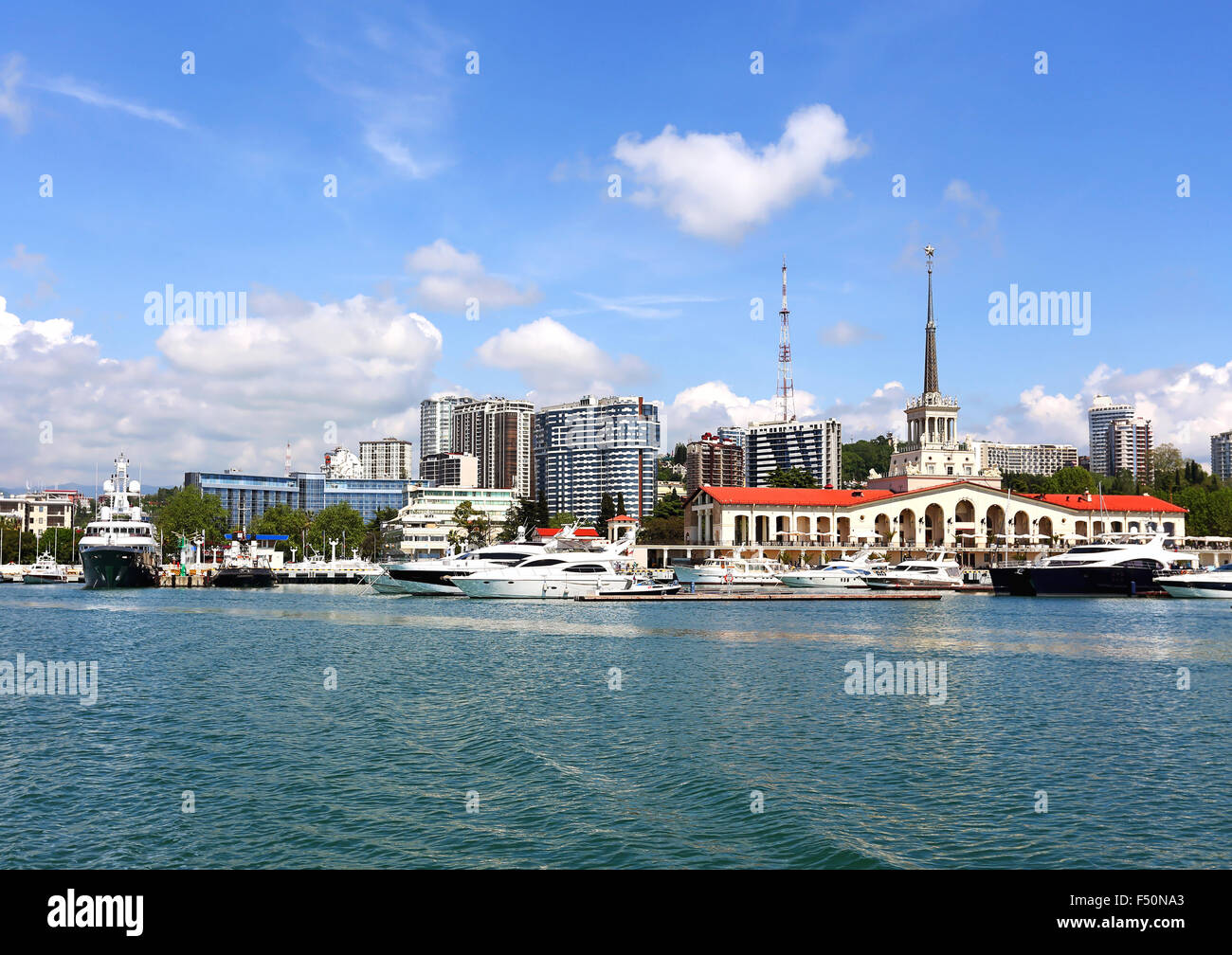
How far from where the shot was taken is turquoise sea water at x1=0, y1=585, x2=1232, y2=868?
486 inches

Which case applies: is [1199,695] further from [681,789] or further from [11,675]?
[11,675]

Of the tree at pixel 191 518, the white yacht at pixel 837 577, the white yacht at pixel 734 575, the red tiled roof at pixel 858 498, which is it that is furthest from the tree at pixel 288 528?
the white yacht at pixel 837 577

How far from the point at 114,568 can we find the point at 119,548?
213 centimetres

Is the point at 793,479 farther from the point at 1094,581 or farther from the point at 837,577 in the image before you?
the point at 1094,581

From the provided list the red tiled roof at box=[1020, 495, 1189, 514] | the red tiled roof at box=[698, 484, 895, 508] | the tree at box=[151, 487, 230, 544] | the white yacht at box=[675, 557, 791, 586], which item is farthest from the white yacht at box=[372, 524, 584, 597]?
the red tiled roof at box=[1020, 495, 1189, 514]

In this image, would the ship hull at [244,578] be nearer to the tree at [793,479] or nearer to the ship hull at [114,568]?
the ship hull at [114,568]

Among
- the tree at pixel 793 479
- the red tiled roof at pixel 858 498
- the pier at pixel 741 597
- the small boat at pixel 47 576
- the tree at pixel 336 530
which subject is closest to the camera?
the pier at pixel 741 597

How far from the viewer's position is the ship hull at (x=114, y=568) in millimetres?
79312

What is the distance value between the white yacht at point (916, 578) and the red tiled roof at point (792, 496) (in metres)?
41.3

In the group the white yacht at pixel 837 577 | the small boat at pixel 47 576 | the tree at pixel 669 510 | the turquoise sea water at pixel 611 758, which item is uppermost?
the tree at pixel 669 510

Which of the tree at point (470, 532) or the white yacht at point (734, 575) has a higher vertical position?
the tree at point (470, 532)

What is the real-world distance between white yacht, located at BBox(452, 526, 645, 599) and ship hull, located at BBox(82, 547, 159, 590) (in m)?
33.2

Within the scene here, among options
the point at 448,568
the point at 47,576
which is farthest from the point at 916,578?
the point at 47,576

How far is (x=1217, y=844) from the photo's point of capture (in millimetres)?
12367
